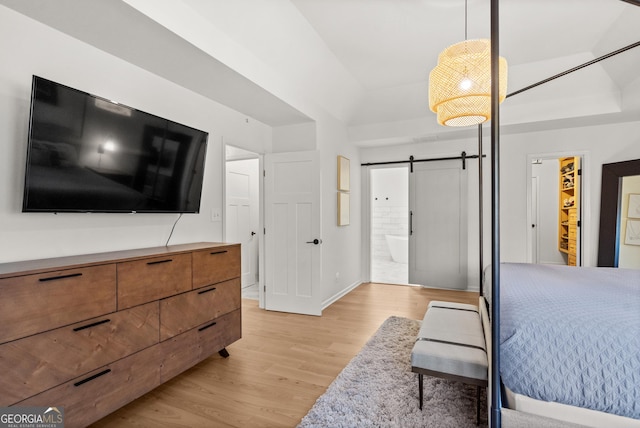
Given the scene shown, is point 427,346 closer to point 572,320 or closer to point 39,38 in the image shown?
point 572,320

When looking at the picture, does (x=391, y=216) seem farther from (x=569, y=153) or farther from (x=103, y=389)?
(x=103, y=389)

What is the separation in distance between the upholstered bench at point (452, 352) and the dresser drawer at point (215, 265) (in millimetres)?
1552

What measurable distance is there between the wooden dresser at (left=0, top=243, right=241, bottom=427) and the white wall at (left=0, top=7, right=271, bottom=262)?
0.21 meters

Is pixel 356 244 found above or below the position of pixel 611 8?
below

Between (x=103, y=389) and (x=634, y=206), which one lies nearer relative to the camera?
(x=103, y=389)

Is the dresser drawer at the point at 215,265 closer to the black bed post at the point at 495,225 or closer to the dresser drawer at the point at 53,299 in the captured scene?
the dresser drawer at the point at 53,299

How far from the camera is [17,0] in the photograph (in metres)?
1.65

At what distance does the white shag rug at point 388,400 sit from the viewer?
1.82m

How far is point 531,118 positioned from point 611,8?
143 cm

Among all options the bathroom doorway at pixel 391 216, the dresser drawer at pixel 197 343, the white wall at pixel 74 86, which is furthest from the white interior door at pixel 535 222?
the white wall at pixel 74 86

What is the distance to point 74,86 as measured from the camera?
2014 millimetres

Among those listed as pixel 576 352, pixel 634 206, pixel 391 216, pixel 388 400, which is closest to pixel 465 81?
pixel 576 352

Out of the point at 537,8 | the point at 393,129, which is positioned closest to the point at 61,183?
the point at 537,8

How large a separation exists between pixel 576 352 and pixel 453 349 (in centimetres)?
61
